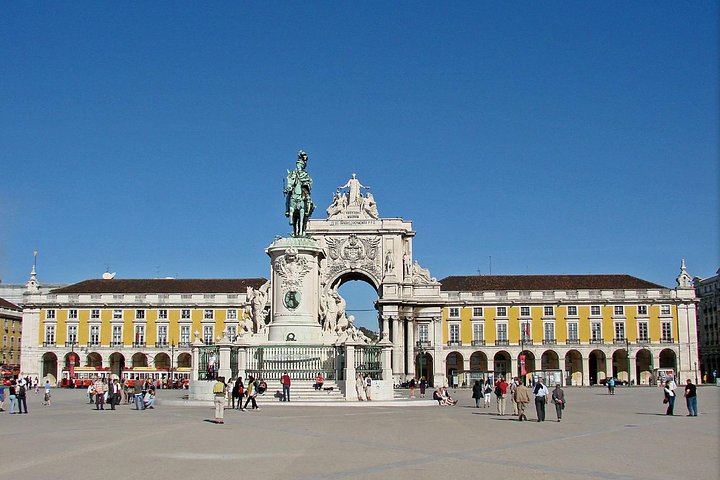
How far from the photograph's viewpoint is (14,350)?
107 m

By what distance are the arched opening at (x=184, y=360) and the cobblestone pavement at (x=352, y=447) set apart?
70041 millimetres

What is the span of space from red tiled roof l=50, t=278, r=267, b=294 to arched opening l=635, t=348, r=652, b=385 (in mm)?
41868

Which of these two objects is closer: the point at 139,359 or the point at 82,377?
the point at 82,377

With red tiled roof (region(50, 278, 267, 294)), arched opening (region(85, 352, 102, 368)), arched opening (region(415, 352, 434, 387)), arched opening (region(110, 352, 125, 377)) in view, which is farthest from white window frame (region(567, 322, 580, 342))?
arched opening (region(85, 352, 102, 368))

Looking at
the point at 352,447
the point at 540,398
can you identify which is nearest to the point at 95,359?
the point at 540,398

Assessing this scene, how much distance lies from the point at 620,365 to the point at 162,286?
2016 inches

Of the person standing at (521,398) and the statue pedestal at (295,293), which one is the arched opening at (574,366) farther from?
the person standing at (521,398)

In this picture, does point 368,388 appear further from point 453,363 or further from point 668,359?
point 668,359

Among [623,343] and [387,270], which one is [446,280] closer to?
[387,270]

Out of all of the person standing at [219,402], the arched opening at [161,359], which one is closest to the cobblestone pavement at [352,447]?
the person standing at [219,402]

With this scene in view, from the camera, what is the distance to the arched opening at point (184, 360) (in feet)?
316

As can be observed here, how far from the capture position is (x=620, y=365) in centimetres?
9706

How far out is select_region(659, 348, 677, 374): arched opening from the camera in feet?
314

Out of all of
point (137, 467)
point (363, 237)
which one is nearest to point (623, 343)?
point (363, 237)
